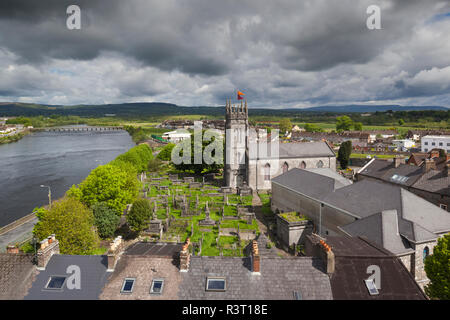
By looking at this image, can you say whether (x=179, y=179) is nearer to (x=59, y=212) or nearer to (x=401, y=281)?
(x=59, y=212)

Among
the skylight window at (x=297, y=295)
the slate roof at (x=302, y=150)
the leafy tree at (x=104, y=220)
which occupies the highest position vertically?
the slate roof at (x=302, y=150)

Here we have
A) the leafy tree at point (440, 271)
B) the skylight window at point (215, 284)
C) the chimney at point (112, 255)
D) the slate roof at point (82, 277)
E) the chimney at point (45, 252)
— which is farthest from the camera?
the leafy tree at point (440, 271)

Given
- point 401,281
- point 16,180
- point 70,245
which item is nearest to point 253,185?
point 70,245

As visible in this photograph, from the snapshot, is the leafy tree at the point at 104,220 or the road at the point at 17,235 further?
the road at the point at 17,235

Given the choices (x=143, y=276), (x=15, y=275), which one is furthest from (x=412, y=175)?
(x=15, y=275)

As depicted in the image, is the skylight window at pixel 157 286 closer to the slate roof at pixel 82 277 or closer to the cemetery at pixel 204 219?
the slate roof at pixel 82 277

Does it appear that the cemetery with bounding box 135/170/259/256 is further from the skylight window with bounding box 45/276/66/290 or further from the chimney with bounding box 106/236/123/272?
the skylight window with bounding box 45/276/66/290

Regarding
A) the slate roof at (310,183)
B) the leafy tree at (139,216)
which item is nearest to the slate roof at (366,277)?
the slate roof at (310,183)

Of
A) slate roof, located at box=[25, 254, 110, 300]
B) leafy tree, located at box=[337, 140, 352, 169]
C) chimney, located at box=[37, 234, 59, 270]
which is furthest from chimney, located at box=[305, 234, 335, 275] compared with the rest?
leafy tree, located at box=[337, 140, 352, 169]
